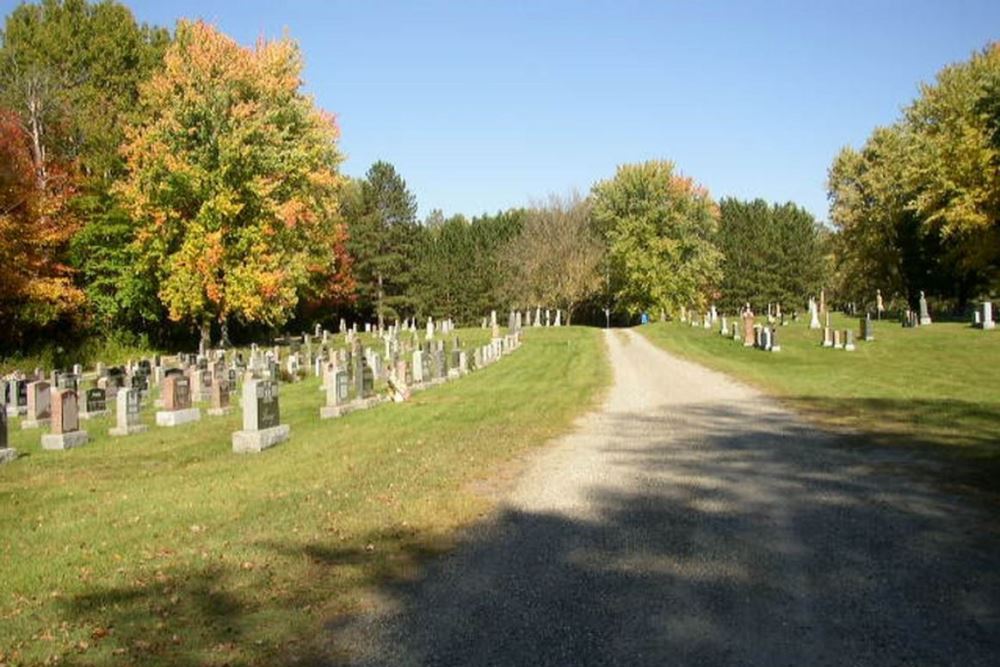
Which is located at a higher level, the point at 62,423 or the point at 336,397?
the point at 336,397

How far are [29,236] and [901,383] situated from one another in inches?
1327

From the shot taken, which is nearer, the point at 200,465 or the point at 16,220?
the point at 200,465

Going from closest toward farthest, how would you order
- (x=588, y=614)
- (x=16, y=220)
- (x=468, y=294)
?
(x=588, y=614) < (x=16, y=220) < (x=468, y=294)

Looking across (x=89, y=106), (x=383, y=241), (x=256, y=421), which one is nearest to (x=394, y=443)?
(x=256, y=421)

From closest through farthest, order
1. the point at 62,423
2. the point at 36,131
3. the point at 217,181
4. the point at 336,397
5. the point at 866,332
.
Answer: the point at 62,423
the point at 336,397
the point at 866,332
the point at 217,181
the point at 36,131

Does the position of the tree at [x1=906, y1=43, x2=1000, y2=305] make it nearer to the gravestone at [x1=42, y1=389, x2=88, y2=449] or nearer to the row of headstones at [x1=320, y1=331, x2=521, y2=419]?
the row of headstones at [x1=320, y1=331, x2=521, y2=419]

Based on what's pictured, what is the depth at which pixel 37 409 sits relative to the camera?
62.0 ft

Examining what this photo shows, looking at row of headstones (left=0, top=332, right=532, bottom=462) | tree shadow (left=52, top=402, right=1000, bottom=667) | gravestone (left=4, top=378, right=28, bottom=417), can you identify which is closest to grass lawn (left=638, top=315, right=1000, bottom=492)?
tree shadow (left=52, top=402, right=1000, bottom=667)

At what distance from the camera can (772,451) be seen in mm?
11984

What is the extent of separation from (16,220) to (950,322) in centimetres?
4407

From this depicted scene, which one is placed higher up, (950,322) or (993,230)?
(993,230)

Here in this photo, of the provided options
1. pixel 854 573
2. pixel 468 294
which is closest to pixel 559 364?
pixel 854 573

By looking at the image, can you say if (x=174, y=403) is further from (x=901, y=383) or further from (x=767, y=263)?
(x=767, y=263)

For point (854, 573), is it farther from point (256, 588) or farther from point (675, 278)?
point (675, 278)
